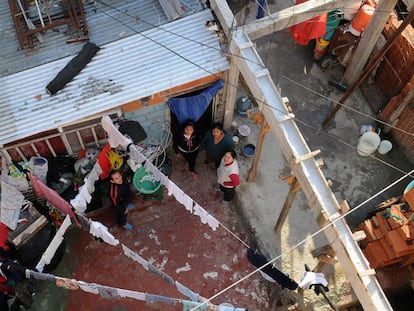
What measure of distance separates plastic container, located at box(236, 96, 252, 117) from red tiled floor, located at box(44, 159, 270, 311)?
236cm

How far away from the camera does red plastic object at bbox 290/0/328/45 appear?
10828mm

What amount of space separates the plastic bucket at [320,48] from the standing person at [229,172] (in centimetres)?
485

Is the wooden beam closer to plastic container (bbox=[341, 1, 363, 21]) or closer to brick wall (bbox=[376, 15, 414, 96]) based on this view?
plastic container (bbox=[341, 1, 363, 21])

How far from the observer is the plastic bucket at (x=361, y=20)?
11477 millimetres

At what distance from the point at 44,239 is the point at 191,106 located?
4.36 metres

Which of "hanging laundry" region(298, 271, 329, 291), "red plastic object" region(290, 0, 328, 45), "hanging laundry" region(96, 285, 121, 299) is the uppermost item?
"red plastic object" region(290, 0, 328, 45)

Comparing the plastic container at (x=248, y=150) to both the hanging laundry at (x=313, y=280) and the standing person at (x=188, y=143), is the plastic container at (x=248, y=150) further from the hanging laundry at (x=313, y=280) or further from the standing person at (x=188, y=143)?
the hanging laundry at (x=313, y=280)

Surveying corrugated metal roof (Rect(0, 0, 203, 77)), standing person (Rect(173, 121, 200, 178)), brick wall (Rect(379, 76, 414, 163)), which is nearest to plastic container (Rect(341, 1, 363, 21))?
brick wall (Rect(379, 76, 414, 163))

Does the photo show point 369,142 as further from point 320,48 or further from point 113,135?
point 113,135

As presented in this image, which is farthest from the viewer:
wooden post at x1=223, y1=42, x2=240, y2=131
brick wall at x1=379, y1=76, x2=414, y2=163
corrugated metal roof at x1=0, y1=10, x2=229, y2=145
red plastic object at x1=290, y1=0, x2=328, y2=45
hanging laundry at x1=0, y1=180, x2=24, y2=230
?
brick wall at x1=379, y1=76, x2=414, y2=163

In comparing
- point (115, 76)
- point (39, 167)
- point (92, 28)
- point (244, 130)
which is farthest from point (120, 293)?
point (92, 28)

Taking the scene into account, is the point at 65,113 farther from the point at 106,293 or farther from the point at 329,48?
the point at 329,48

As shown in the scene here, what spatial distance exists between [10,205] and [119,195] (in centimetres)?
219

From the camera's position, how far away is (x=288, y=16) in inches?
368
